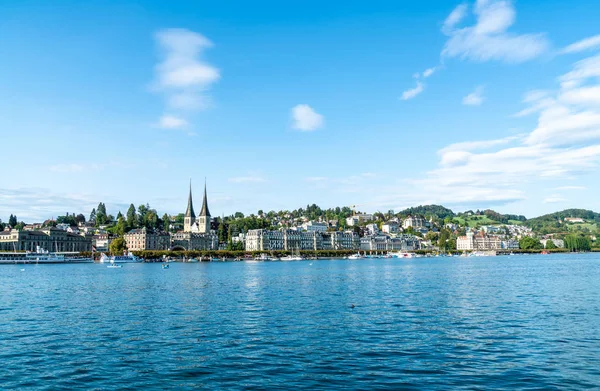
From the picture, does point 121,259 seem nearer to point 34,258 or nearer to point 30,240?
point 34,258

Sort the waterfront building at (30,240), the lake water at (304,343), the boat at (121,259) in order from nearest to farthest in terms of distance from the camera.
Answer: the lake water at (304,343) → the boat at (121,259) → the waterfront building at (30,240)

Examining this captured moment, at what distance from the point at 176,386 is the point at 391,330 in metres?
14.7

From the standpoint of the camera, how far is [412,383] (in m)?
19.3

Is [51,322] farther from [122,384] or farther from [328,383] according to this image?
[328,383]

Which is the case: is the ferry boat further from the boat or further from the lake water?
the lake water

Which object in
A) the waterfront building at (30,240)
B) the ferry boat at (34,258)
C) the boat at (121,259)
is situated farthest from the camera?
the waterfront building at (30,240)

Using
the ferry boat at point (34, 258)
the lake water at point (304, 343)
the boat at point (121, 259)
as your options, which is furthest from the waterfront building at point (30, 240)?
the lake water at point (304, 343)

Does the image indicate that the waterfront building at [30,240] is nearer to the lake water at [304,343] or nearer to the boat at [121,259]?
the boat at [121,259]

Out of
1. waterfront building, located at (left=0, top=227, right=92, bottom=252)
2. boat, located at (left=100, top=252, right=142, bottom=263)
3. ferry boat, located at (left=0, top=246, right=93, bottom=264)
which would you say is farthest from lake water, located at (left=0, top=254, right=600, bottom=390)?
waterfront building, located at (left=0, top=227, right=92, bottom=252)

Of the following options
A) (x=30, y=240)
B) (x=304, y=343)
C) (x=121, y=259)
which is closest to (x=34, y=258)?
(x=121, y=259)

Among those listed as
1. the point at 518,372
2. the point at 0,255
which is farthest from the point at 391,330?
the point at 0,255

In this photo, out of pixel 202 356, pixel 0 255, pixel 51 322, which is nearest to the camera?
pixel 202 356

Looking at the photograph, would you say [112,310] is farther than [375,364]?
Yes

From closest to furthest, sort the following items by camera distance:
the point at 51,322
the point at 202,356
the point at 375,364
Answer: the point at 375,364, the point at 202,356, the point at 51,322
